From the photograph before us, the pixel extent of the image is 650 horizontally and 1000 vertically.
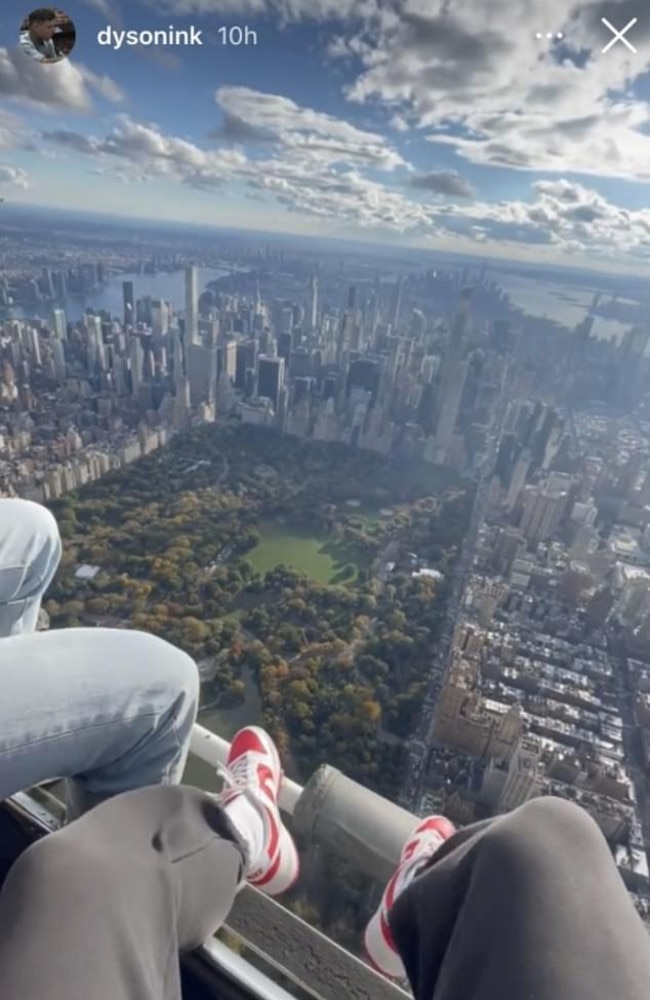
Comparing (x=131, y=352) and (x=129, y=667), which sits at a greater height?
(x=129, y=667)

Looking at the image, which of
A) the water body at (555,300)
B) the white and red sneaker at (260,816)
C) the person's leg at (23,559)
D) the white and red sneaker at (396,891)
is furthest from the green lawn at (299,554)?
the person's leg at (23,559)

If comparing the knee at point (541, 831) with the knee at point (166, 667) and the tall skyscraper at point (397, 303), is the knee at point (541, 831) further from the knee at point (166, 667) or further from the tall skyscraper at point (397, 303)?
the tall skyscraper at point (397, 303)

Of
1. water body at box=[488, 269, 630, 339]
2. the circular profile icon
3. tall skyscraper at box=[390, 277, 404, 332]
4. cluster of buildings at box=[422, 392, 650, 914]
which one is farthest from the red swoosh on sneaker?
tall skyscraper at box=[390, 277, 404, 332]

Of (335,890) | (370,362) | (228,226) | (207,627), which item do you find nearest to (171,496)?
(207,627)

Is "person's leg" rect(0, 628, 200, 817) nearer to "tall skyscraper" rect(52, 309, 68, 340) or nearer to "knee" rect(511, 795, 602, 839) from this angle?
"knee" rect(511, 795, 602, 839)

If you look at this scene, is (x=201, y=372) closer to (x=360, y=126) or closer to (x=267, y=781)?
Result: (x=360, y=126)

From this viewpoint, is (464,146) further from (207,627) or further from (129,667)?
(129,667)

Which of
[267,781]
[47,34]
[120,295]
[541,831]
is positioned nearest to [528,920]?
[541,831]

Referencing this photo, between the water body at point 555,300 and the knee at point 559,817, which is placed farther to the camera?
the water body at point 555,300
